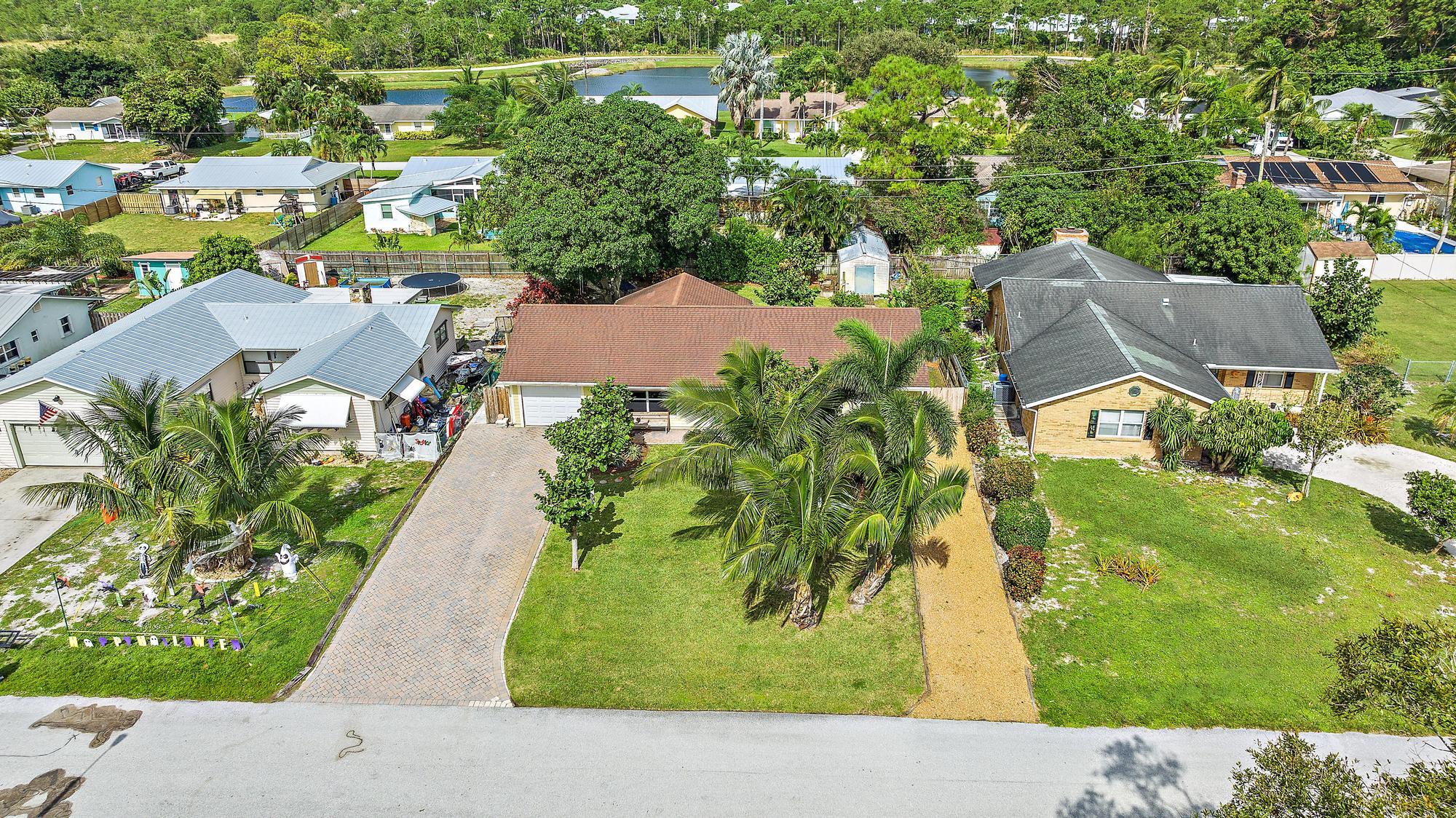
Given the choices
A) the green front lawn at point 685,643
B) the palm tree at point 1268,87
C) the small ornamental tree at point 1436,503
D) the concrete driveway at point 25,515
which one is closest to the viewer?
the green front lawn at point 685,643

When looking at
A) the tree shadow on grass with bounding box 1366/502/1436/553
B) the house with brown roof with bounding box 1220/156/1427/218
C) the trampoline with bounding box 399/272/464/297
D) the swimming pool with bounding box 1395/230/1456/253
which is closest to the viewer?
the tree shadow on grass with bounding box 1366/502/1436/553

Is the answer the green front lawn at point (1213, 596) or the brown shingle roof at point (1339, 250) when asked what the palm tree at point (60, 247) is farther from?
the brown shingle roof at point (1339, 250)

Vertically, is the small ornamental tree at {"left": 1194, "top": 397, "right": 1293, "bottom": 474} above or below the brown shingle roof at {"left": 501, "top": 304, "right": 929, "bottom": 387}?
below

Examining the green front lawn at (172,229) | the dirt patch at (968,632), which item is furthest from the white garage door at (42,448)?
the green front lawn at (172,229)

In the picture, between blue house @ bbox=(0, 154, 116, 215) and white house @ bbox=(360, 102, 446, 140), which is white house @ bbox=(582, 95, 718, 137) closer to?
white house @ bbox=(360, 102, 446, 140)

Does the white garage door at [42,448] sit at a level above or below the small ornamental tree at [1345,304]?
below

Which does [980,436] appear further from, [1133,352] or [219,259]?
[219,259]

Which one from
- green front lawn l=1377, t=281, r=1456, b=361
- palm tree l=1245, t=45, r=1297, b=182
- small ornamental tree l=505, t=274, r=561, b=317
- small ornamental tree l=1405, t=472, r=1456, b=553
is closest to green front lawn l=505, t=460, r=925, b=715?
small ornamental tree l=1405, t=472, r=1456, b=553

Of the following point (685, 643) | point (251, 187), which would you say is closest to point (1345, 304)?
point (685, 643)
